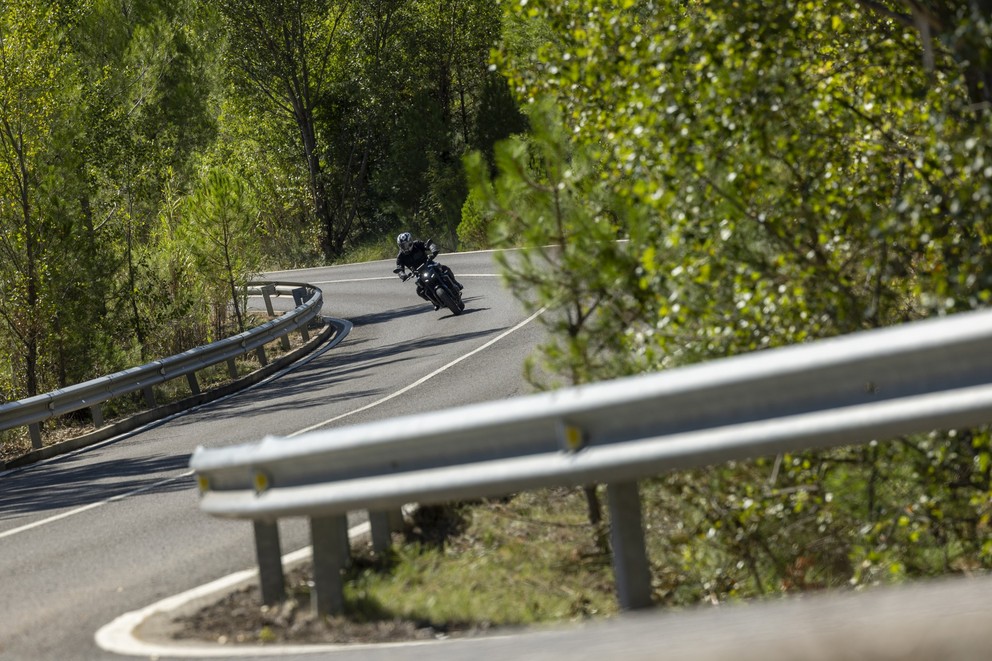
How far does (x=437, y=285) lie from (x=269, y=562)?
18.7 m

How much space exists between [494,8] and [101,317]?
1245 inches

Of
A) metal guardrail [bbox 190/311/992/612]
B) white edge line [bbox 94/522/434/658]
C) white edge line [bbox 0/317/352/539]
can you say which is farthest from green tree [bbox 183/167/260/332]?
metal guardrail [bbox 190/311/992/612]

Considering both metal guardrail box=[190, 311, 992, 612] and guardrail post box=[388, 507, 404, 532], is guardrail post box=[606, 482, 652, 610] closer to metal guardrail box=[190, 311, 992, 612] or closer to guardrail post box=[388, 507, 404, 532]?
metal guardrail box=[190, 311, 992, 612]

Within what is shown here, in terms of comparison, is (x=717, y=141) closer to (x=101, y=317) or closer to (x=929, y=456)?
(x=929, y=456)

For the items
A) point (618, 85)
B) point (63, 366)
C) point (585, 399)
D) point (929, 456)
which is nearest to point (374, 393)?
point (63, 366)

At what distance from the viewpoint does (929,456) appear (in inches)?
229

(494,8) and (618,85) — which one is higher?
(494,8)

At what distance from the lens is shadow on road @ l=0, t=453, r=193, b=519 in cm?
1155

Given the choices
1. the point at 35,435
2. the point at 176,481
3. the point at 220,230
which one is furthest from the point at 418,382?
the point at 220,230

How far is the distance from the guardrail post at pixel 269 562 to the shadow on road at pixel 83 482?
18.7ft

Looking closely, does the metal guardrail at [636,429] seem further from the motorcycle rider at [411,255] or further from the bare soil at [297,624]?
the motorcycle rider at [411,255]

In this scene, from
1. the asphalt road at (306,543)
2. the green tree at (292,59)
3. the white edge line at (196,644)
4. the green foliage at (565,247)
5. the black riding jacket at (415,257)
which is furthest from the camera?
the green tree at (292,59)

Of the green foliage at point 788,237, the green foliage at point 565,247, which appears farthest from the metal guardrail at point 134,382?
the green foliage at point 788,237

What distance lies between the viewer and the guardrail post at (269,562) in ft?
18.8
